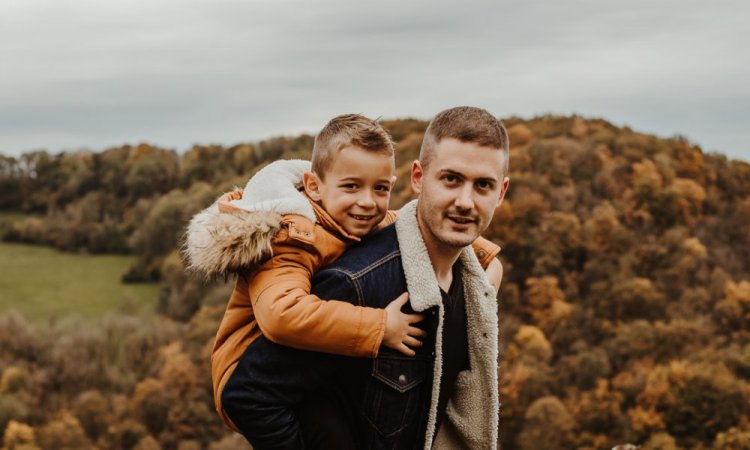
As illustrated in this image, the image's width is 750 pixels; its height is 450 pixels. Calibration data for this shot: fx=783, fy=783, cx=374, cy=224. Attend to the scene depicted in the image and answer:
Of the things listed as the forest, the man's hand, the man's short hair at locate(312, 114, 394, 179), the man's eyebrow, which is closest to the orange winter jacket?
the man's short hair at locate(312, 114, 394, 179)

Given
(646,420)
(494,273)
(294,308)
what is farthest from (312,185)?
(646,420)

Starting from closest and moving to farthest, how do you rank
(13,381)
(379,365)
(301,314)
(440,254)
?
(301,314)
(379,365)
(440,254)
(13,381)

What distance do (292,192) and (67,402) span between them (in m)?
62.0

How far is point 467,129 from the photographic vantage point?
124 inches

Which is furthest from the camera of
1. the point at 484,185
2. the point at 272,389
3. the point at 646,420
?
the point at 646,420

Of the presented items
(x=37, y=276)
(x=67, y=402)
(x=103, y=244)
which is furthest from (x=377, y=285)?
(x=103, y=244)

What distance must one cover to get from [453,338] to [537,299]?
201 ft

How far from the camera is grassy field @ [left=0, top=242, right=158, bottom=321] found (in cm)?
7062

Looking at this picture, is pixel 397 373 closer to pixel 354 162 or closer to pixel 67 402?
pixel 354 162

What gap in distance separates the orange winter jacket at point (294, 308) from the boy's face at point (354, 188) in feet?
0.17

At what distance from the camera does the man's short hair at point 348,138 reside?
331cm

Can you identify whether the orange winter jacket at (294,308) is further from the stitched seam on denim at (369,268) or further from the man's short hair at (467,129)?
the man's short hair at (467,129)

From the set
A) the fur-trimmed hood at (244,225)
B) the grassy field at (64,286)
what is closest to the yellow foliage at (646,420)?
the grassy field at (64,286)

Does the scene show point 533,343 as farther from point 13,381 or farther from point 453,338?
point 453,338
